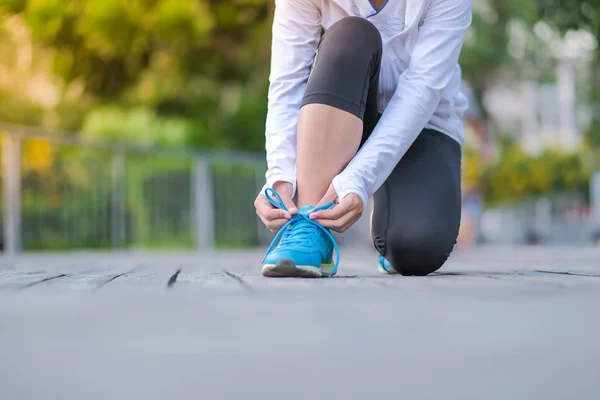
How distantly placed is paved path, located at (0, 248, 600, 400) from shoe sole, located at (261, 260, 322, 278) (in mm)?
551

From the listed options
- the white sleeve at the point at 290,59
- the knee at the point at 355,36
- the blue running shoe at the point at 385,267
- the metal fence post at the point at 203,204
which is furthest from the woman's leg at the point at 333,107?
the metal fence post at the point at 203,204

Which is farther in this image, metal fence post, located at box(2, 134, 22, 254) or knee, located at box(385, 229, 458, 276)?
metal fence post, located at box(2, 134, 22, 254)

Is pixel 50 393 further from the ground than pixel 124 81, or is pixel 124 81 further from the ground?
pixel 124 81

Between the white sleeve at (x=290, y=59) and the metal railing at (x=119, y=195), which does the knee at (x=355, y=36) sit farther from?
the metal railing at (x=119, y=195)

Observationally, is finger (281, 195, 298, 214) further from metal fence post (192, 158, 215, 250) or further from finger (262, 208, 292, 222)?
metal fence post (192, 158, 215, 250)

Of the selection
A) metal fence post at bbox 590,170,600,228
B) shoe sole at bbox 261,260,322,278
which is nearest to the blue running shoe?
shoe sole at bbox 261,260,322,278

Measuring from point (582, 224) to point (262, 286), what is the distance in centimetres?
1787

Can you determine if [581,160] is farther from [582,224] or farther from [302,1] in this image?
[302,1]

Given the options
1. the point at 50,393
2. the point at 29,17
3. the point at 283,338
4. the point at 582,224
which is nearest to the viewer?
the point at 50,393

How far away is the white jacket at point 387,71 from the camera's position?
2.25 meters

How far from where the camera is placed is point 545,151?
2177 cm

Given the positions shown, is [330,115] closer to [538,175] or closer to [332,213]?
[332,213]

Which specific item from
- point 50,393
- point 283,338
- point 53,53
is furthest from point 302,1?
point 53,53

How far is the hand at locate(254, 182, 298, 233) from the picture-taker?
2133 millimetres
